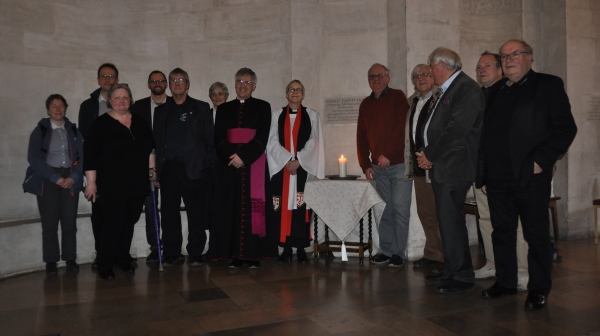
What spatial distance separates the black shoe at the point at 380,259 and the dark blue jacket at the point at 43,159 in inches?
116

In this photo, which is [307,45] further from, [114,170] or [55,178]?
[55,178]

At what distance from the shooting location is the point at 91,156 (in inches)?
174

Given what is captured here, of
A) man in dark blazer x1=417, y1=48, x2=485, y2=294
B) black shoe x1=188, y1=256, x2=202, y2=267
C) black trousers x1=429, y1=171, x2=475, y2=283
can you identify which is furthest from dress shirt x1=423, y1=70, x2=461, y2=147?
black shoe x1=188, y1=256, x2=202, y2=267

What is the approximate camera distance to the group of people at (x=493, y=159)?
331 centimetres

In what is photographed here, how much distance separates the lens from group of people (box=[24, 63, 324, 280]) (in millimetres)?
4730

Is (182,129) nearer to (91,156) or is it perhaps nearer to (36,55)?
(91,156)

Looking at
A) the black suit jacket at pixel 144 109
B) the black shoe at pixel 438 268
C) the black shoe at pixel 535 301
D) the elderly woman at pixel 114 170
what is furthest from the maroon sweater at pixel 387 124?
the elderly woman at pixel 114 170

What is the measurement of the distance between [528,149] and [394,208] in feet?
5.93

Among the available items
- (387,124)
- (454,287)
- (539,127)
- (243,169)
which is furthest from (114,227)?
(539,127)

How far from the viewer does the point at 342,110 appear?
245 inches

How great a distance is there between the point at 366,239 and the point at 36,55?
164 inches

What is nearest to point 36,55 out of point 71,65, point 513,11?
point 71,65

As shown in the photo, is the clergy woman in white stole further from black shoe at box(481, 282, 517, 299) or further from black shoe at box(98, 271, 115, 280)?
black shoe at box(481, 282, 517, 299)

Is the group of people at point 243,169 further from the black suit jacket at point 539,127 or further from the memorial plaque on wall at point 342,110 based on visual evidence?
the memorial plaque on wall at point 342,110
